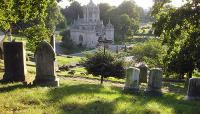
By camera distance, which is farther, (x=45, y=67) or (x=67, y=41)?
(x=67, y=41)

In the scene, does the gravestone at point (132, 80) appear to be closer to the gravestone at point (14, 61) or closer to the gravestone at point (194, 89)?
the gravestone at point (194, 89)

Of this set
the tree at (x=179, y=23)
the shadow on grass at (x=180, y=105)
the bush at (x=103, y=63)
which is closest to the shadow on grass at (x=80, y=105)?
the shadow on grass at (x=180, y=105)

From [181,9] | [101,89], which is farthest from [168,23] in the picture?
[101,89]

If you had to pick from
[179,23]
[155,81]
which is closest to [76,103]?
[155,81]

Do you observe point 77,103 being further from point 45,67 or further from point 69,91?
point 45,67

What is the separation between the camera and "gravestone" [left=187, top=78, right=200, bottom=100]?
1576 centimetres

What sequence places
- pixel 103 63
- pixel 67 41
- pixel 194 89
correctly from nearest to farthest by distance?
pixel 194 89, pixel 103 63, pixel 67 41

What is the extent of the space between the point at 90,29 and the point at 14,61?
249 feet

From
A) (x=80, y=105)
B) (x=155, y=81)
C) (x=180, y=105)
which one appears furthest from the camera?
(x=155, y=81)

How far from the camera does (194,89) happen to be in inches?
624

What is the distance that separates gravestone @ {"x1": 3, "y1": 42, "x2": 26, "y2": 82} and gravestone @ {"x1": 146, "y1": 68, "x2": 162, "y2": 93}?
20.9 feet

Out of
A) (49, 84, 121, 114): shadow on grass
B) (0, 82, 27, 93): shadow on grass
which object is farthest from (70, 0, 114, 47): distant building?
(49, 84, 121, 114): shadow on grass

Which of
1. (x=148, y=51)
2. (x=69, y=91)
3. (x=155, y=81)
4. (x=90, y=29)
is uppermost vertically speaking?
(x=90, y=29)

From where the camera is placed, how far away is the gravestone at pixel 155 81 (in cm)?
1639
